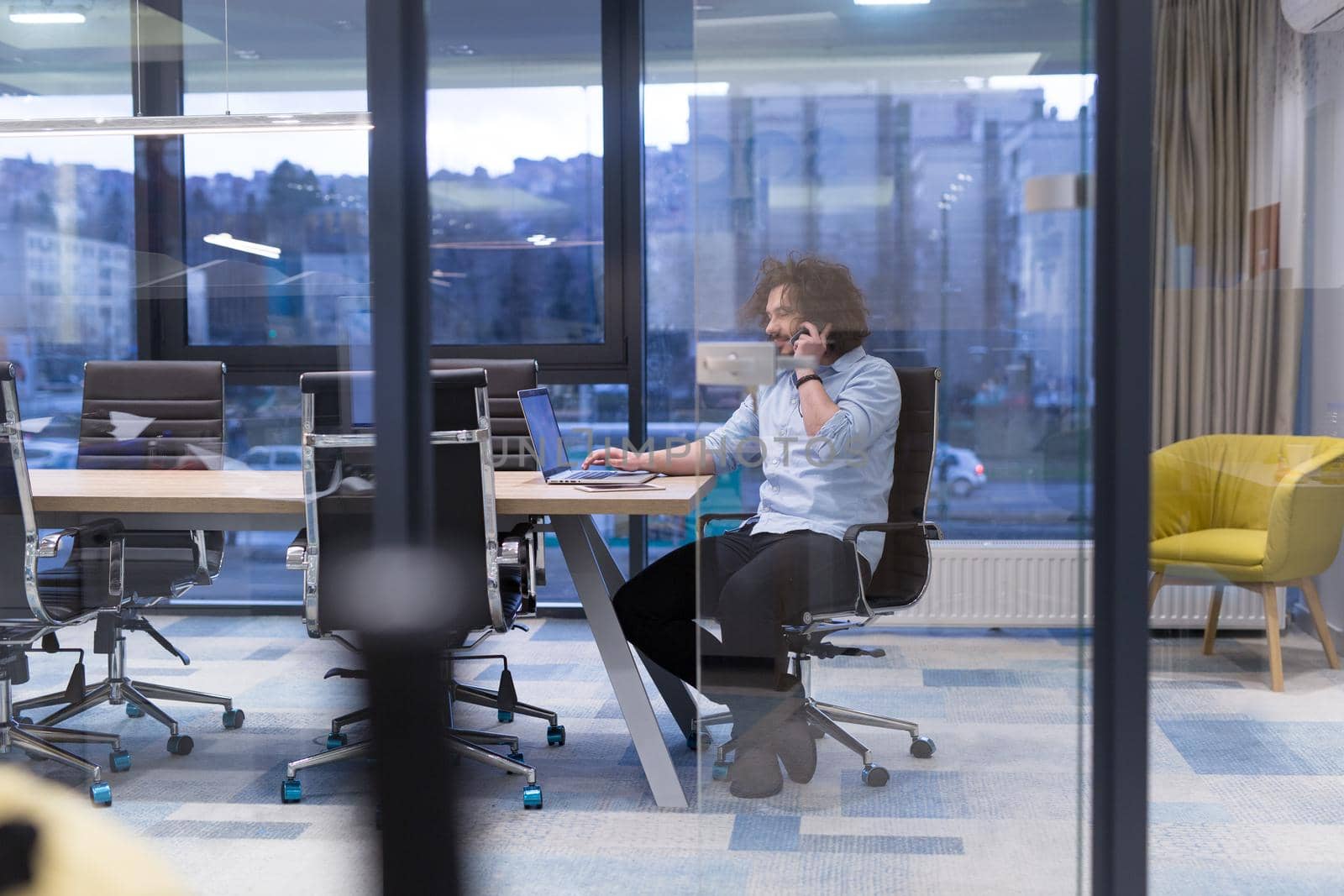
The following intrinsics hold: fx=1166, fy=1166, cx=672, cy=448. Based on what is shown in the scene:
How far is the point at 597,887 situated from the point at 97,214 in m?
3.70

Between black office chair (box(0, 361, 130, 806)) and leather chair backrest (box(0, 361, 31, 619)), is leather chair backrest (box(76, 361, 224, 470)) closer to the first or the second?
black office chair (box(0, 361, 130, 806))

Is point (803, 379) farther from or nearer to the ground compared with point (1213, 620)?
farther from the ground

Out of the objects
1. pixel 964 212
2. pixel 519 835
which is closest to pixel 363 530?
pixel 519 835

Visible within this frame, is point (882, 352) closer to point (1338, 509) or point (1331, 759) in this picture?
point (1338, 509)

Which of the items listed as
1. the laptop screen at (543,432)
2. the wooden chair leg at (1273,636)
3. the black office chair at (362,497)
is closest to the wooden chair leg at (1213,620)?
the wooden chair leg at (1273,636)

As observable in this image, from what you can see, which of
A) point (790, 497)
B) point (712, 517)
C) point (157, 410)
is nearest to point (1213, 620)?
point (790, 497)

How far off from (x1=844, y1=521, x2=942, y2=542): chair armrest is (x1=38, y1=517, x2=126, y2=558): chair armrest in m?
2.17

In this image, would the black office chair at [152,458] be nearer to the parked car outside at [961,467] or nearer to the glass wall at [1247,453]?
the parked car outside at [961,467]

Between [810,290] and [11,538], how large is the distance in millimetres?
2277

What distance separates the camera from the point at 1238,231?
2090 mm

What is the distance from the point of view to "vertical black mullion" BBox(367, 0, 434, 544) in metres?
1.66

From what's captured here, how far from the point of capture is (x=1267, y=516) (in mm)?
2160

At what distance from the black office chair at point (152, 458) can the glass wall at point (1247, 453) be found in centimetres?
269

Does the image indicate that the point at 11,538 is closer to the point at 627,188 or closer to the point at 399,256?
the point at 399,256
